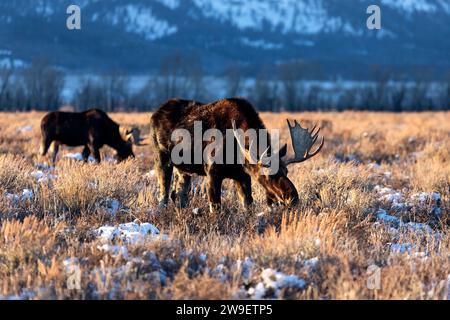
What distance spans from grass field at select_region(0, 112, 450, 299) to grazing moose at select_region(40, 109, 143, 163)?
4.46 meters

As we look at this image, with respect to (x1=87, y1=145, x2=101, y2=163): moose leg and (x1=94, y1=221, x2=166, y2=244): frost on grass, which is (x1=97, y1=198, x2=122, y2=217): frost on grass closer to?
(x1=94, y1=221, x2=166, y2=244): frost on grass

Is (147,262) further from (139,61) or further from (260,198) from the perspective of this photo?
(139,61)

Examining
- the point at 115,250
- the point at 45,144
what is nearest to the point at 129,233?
the point at 115,250

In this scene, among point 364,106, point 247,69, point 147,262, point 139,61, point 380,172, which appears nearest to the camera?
point 147,262

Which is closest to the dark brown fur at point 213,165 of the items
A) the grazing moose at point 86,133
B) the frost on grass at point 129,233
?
the frost on grass at point 129,233

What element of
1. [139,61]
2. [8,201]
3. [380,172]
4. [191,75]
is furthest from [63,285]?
[139,61]

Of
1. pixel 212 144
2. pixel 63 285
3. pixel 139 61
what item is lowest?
pixel 63 285

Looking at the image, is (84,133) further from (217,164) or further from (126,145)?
(217,164)

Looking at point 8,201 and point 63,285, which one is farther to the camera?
point 8,201

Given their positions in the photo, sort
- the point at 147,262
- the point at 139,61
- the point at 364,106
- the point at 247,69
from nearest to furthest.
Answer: the point at 147,262 < the point at 364,106 < the point at 247,69 < the point at 139,61

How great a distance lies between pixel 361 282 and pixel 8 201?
14.7 feet

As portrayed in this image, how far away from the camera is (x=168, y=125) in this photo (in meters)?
8.86

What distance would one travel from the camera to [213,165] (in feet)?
25.6

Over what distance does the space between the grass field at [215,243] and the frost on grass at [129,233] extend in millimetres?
16
